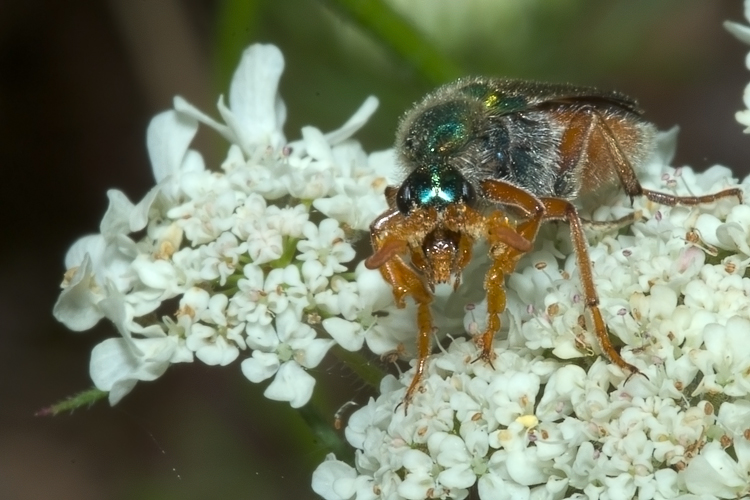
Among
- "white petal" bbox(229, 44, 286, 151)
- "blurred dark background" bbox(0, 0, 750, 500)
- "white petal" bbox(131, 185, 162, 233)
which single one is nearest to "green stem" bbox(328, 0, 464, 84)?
"blurred dark background" bbox(0, 0, 750, 500)

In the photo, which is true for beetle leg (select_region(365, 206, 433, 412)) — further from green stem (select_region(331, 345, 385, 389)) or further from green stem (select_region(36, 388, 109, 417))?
green stem (select_region(36, 388, 109, 417))

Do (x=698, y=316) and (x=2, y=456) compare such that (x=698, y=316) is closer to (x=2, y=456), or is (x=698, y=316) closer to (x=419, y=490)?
(x=419, y=490)

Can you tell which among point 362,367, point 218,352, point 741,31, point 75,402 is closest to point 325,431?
point 362,367

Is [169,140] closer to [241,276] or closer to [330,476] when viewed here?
[241,276]

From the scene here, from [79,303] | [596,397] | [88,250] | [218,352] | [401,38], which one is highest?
[401,38]

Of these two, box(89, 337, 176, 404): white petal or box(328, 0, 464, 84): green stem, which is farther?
box(328, 0, 464, 84): green stem

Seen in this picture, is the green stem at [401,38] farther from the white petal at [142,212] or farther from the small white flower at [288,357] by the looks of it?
the small white flower at [288,357]

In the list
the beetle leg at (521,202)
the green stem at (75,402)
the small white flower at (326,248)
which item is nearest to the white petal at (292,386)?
the small white flower at (326,248)
